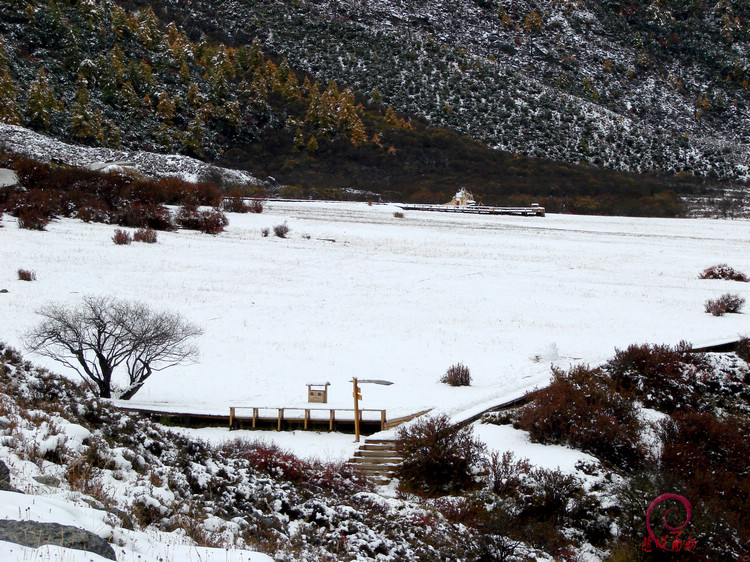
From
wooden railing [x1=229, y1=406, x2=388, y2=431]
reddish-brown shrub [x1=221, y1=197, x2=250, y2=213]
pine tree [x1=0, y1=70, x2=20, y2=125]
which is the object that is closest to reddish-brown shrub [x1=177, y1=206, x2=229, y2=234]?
reddish-brown shrub [x1=221, y1=197, x2=250, y2=213]

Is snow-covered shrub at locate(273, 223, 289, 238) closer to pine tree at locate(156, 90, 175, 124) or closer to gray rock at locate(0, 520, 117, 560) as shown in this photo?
gray rock at locate(0, 520, 117, 560)

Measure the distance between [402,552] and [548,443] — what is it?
5960 millimetres

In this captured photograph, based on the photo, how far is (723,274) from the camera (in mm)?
31141

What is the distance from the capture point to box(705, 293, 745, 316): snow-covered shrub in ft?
75.5

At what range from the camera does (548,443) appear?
12344mm

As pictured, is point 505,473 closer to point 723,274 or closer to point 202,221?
point 723,274

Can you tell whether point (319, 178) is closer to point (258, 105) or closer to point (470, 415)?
point (258, 105)

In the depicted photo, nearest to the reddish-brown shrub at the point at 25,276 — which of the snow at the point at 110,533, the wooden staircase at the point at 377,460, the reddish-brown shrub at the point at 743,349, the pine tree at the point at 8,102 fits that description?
the wooden staircase at the point at 377,460

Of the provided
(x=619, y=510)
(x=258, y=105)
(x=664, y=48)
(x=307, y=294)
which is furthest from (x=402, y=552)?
(x=664, y=48)

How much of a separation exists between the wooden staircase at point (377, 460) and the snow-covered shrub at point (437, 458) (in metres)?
0.20

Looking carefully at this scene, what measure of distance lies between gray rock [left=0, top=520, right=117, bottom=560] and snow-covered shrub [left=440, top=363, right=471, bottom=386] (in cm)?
1143

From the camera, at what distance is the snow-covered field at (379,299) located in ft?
51.4

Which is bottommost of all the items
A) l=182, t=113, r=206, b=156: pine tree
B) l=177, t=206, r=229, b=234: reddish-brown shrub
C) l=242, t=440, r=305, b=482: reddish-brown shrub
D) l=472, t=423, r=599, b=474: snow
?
l=472, t=423, r=599, b=474: snow

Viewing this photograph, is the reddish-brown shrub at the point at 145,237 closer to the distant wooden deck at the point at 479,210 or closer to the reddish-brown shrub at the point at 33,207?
the reddish-brown shrub at the point at 33,207
